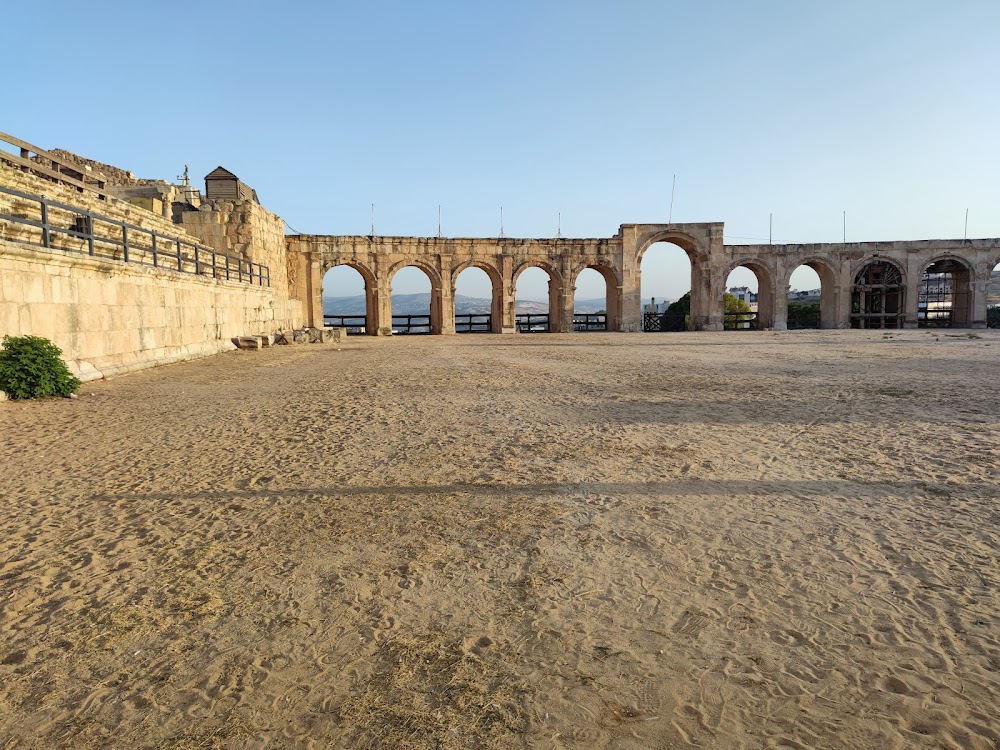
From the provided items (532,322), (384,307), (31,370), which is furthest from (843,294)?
(31,370)

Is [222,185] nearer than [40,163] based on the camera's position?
No

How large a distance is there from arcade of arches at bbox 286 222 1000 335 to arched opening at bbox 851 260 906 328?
70 mm

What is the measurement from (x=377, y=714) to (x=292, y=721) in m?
0.25

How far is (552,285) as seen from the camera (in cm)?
3177

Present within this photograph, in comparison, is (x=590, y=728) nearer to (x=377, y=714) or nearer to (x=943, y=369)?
(x=377, y=714)

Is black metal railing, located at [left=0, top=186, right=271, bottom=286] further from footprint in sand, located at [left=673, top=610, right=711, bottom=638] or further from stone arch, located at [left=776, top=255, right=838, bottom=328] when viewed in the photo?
stone arch, located at [left=776, top=255, right=838, bottom=328]

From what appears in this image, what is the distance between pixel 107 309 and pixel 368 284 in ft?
64.0

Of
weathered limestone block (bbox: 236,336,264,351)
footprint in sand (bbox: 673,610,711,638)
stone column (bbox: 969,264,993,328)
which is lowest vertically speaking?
footprint in sand (bbox: 673,610,711,638)

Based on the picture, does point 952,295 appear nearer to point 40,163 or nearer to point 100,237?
point 100,237

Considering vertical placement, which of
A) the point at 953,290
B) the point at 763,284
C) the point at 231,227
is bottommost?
the point at 953,290

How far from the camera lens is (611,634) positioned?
2.22m

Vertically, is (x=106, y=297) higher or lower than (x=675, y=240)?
lower

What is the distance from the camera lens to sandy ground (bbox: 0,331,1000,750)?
181cm

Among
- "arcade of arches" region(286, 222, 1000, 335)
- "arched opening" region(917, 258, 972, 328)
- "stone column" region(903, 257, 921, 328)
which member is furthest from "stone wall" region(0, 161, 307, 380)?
"arched opening" region(917, 258, 972, 328)
